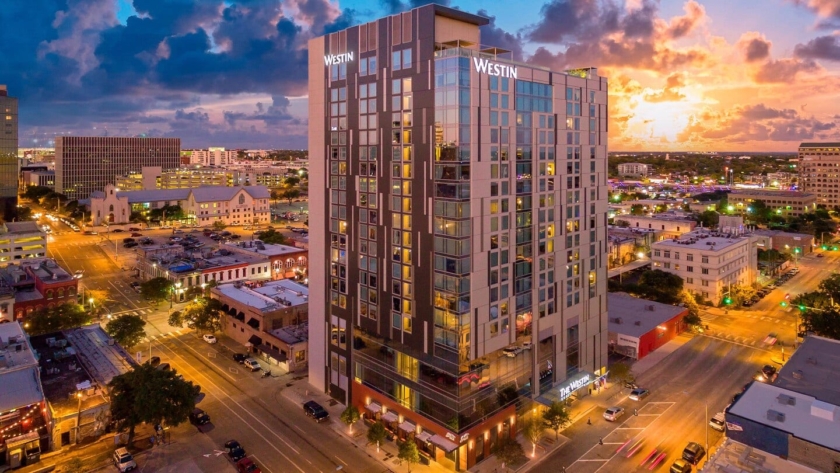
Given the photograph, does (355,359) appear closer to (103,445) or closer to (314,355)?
(314,355)

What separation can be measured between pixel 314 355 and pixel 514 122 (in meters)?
34.4

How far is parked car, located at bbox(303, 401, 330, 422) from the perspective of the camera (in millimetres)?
51719

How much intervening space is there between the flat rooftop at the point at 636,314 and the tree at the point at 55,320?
75.9 meters

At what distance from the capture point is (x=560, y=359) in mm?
53875

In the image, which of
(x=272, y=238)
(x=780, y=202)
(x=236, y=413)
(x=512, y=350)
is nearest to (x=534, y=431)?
(x=512, y=350)

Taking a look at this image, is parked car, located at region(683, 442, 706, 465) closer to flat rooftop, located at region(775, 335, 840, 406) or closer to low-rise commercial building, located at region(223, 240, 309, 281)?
flat rooftop, located at region(775, 335, 840, 406)

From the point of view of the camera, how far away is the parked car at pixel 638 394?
5578 cm

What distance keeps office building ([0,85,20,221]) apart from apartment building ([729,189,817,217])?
255682 millimetres

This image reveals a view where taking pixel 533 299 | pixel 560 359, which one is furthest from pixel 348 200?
pixel 560 359

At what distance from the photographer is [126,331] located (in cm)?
6744

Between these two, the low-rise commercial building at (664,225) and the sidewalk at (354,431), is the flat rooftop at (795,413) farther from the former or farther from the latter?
the low-rise commercial building at (664,225)

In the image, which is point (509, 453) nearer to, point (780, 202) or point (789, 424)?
point (789, 424)

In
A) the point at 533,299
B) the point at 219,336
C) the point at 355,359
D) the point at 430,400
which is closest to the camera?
the point at 430,400

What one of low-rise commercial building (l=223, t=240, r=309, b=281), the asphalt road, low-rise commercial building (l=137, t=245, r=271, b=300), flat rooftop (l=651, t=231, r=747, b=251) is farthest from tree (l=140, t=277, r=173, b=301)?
flat rooftop (l=651, t=231, r=747, b=251)
